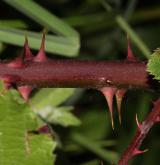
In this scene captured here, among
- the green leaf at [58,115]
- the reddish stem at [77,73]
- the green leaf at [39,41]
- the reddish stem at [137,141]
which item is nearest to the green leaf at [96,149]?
the green leaf at [58,115]

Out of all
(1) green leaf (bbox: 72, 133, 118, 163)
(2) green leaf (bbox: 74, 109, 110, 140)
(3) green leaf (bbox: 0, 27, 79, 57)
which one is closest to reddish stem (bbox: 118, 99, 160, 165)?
(3) green leaf (bbox: 0, 27, 79, 57)

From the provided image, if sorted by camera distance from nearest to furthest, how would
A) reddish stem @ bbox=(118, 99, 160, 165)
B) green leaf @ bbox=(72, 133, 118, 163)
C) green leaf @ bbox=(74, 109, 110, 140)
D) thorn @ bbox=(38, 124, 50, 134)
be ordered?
reddish stem @ bbox=(118, 99, 160, 165), thorn @ bbox=(38, 124, 50, 134), green leaf @ bbox=(72, 133, 118, 163), green leaf @ bbox=(74, 109, 110, 140)

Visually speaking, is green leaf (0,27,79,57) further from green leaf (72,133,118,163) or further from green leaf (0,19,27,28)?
green leaf (72,133,118,163)

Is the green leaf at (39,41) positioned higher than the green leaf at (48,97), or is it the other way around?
the green leaf at (39,41)

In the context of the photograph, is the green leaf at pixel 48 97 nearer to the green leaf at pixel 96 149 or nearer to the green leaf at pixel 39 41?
the green leaf at pixel 39 41

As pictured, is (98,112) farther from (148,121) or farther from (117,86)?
(148,121)

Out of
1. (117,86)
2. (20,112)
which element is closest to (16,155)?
(20,112)
